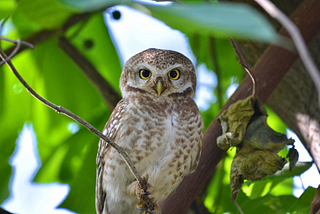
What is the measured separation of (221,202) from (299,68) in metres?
0.93

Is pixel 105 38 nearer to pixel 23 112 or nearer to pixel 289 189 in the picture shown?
pixel 23 112

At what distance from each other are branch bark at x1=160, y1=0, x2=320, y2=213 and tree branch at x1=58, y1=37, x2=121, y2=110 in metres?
0.66

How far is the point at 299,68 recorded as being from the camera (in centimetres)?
246

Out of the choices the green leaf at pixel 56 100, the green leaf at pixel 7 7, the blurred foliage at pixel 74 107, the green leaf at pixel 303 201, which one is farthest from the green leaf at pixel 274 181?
the green leaf at pixel 7 7

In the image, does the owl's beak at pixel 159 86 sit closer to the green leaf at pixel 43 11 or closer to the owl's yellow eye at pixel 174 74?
the owl's yellow eye at pixel 174 74

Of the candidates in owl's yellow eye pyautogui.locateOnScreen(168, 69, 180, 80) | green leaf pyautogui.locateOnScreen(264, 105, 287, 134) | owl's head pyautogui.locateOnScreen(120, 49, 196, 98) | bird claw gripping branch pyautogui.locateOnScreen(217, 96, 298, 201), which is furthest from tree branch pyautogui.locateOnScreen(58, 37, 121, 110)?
green leaf pyautogui.locateOnScreen(264, 105, 287, 134)

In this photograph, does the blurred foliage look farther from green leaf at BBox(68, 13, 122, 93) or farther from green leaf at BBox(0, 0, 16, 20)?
green leaf at BBox(0, 0, 16, 20)

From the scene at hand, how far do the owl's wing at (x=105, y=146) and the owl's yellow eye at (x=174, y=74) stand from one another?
0.95 ft

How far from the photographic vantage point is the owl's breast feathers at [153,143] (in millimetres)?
1904

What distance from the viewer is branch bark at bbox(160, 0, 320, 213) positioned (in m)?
2.05

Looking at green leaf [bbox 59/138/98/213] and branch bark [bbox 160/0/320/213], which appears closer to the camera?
branch bark [bbox 160/0/320/213]

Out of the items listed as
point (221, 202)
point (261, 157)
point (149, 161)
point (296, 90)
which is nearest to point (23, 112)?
point (149, 161)

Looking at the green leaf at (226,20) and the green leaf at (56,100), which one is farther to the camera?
the green leaf at (56,100)

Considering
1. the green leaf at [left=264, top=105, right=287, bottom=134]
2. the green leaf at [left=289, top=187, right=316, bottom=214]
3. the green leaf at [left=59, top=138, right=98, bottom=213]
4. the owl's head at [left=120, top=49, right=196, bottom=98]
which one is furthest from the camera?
the green leaf at [left=264, top=105, right=287, bottom=134]
